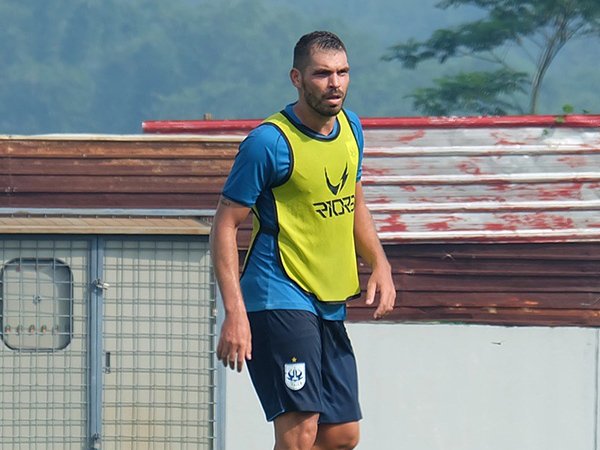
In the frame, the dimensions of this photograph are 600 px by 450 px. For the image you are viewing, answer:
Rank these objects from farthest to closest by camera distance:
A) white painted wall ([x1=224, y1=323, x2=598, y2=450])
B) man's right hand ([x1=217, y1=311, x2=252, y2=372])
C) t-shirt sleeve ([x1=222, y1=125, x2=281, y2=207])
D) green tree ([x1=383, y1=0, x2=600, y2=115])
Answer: green tree ([x1=383, y1=0, x2=600, y2=115])
white painted wall ([x1=224, y1=323, x2=598, y2=450])
t-shirt sleeve ([x1=222, y1=125, x2=281, y2=207])
man's right hand ([x1=217, y1=311, x2=252, y2=372])

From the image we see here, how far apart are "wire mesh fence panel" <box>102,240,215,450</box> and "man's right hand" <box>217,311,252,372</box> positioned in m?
4.60

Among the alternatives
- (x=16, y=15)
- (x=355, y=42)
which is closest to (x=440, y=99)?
(x=355, y=42)

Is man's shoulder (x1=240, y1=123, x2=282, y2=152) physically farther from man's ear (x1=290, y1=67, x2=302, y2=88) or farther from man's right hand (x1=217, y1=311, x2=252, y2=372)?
man's right hand (x1=217, y1=311, x2=252, y2=372)

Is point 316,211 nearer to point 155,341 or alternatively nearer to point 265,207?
point 265,207

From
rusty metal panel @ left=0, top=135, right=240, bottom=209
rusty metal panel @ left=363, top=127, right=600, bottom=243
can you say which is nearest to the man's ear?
rusty metal panel @ left=0, top=135, right=240, bottom=209

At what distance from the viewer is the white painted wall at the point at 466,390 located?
11.2 m

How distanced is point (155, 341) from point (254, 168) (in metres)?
4.73

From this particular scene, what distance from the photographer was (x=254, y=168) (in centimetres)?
658

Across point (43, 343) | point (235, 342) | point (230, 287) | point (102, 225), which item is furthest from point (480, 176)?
point (235, 342)

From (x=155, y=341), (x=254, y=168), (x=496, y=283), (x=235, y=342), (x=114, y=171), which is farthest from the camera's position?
(x=496, y=283)

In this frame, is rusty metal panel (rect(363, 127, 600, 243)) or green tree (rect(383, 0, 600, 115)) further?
green tree (rect(383, 0, 600, 115))

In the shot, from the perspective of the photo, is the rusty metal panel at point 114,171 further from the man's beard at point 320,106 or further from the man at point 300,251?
the man's beard at point 320,106

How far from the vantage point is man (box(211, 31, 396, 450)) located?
6.64m

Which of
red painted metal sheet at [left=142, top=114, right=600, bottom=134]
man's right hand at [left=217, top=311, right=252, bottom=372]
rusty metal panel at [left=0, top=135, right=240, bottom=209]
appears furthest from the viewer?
red painted metal sheet at [left=142, top=114, right=600, bottom=134]
